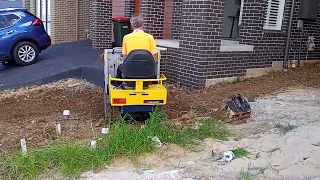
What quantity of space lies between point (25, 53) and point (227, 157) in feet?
24.5

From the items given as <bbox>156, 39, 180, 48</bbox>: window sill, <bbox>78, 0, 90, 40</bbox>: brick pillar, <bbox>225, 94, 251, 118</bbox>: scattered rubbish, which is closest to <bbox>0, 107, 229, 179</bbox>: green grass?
<bbox>225, 94, 251, 118</bbox>: scattered rubbish

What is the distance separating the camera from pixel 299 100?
290 inches

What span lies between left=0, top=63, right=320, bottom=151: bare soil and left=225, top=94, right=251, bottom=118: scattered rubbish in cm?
22

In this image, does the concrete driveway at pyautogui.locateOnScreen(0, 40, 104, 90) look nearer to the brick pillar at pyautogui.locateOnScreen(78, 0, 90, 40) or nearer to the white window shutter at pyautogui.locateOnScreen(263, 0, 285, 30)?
the brick pillar at pyautogui.locateOnScreen(78, 0, 90, 40)

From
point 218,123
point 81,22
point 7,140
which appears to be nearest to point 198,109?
point 218,123

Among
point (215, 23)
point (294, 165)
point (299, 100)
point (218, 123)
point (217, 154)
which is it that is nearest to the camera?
point (294, 165)

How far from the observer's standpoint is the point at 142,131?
5250mm

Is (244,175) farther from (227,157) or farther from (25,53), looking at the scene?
(25,53)

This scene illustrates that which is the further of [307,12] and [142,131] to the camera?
[307,12]

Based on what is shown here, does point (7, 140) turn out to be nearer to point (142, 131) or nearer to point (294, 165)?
point (142, 131)

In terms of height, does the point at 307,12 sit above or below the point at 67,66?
above

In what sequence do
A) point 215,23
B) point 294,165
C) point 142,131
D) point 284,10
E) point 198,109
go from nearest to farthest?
point 294,165 → point 142,131 → point 198,109 → point 215,23 → point 284,10

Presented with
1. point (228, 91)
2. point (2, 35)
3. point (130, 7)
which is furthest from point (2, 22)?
point (228, 91)

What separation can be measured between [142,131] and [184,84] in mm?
3283
